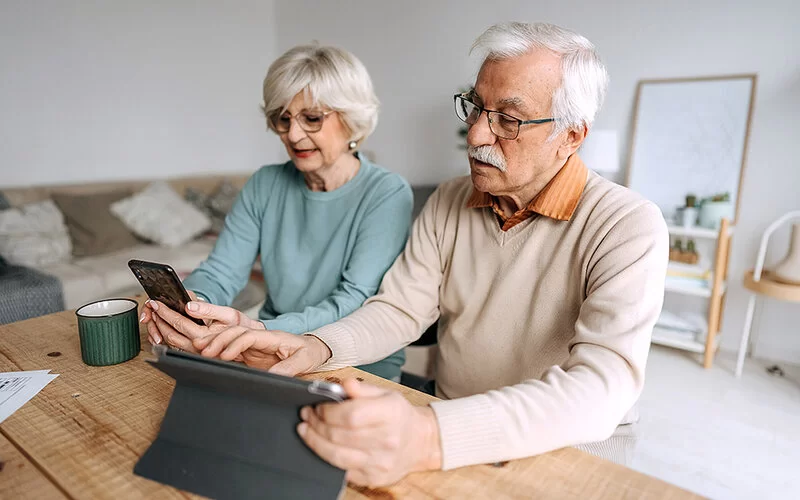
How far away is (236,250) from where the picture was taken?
1.54 m

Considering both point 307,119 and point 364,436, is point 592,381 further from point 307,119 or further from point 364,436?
point 307,119

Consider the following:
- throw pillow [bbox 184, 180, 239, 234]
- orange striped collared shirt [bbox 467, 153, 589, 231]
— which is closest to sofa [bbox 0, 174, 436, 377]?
throw pillow [bbox 184, 180, 239, 234]

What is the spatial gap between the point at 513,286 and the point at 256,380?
67 cm

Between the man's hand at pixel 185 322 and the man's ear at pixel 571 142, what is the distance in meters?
0.73

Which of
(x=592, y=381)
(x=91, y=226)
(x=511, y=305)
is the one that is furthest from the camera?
(x=91, y=226)

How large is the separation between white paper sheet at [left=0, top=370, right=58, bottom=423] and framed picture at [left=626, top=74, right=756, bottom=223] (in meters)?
3.16

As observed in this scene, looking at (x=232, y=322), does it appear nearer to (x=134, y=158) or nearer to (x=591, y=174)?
(x=591, y=174)

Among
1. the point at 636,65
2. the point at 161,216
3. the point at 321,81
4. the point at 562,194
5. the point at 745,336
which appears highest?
the point at 636,65

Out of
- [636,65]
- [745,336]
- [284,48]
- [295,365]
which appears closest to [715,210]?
[745,336]

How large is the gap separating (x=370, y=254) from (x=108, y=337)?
61cm

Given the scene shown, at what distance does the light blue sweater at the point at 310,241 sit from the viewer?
1.36 metres

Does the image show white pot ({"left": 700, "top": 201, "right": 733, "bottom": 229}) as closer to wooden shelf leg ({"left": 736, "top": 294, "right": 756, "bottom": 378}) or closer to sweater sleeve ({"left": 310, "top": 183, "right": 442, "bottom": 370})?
wooden shelf leg ({"left": 736, "top": 294, "right": 756, "bottom": 378})

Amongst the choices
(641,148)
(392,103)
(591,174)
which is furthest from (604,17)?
(591,174)

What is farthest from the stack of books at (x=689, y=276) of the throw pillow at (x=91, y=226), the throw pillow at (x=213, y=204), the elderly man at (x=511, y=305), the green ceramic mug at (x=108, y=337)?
the throw pillow at (x=91, y=226)
